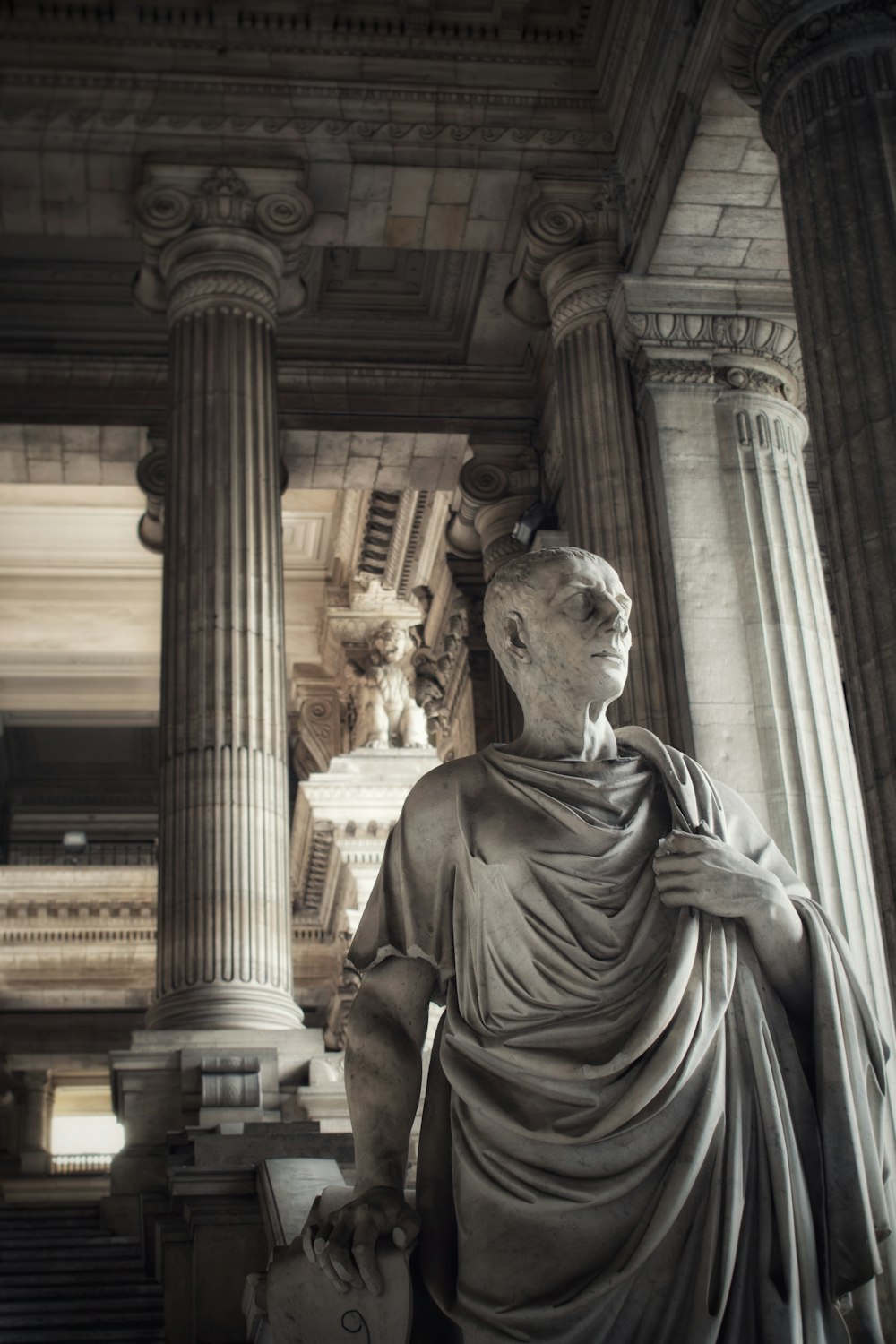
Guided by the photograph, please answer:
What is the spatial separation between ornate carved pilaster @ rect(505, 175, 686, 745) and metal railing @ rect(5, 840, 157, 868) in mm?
18270

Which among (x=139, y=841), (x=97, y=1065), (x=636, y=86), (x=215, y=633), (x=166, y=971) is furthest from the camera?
(x=139, y=841)

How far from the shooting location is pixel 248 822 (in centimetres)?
1255

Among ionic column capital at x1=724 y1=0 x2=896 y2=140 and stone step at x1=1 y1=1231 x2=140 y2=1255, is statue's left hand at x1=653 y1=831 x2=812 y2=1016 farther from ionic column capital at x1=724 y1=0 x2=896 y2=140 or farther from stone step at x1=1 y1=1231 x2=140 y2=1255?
ionic column capital at x1=724 y1=0 x2=896 y2=140

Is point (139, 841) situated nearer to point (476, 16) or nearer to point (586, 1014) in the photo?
point (476, 16)

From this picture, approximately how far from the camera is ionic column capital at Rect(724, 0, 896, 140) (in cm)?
1004

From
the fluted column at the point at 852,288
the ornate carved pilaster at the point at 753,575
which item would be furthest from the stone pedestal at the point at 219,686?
the fluted column at the point at 852,288

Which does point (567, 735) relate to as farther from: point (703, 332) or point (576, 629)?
point (703, 332)

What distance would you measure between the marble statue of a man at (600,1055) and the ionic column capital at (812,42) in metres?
6.74

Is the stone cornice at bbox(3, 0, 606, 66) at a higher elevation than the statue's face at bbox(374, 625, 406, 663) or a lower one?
higher

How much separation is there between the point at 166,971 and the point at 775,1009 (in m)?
8.79

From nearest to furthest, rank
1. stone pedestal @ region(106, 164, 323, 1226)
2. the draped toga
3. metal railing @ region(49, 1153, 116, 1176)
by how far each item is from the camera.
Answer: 1. the draped toga
2. stone pedestal @ region(106, 164, 323, 1226)
3. metal railing @ region(49, 1153, 116, 1176)

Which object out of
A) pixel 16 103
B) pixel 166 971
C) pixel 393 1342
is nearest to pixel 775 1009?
pixel 393 1342

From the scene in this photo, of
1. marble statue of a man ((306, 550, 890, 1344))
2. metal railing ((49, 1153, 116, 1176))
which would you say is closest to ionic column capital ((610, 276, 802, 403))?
marble statue of a man ((306, 550, 890, 1344))

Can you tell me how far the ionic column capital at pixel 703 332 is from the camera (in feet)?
46.1
